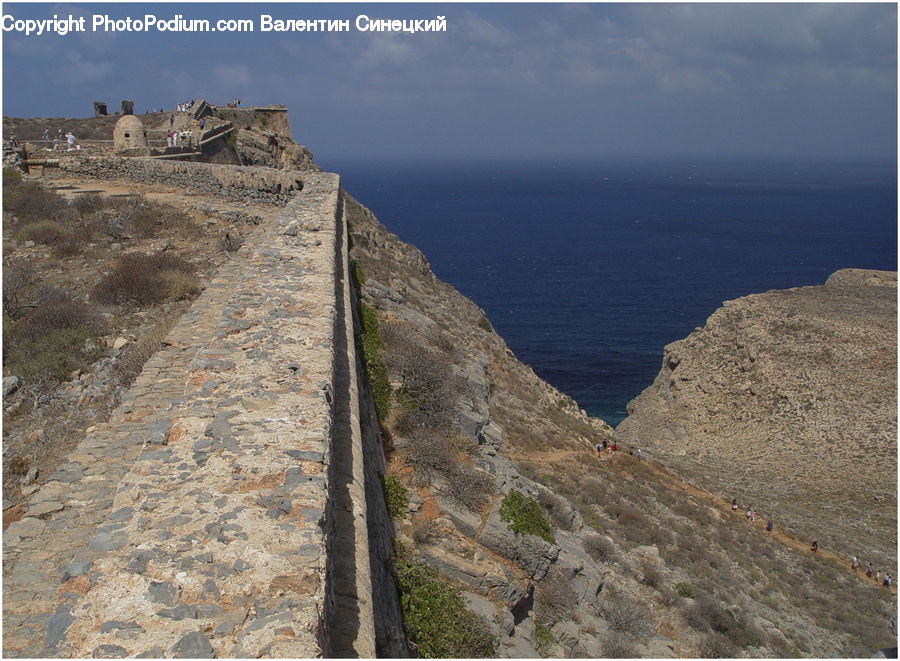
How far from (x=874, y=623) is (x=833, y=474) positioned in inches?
532

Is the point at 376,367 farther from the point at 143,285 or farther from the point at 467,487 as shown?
the point at 143,285

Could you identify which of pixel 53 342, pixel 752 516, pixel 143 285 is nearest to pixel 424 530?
pixel 53 342

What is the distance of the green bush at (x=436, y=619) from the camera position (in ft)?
22.1

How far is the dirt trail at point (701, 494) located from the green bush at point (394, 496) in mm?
7119

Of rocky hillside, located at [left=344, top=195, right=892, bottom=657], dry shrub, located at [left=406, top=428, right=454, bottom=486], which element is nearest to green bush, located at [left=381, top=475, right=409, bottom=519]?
rocky hillside, located at [left=344, top=195, right=892, bottom=657]

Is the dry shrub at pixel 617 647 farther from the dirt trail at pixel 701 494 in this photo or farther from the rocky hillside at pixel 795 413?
the rocky hillside at pixel 795 413

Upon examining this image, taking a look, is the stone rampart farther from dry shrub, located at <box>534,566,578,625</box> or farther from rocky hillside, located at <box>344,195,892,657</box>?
dry shrub, located at <box>534,566,578,625</box>

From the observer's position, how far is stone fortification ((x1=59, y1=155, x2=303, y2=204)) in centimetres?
1886

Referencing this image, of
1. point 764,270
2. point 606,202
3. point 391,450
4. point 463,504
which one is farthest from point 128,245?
point 606,202

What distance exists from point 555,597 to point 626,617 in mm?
1427

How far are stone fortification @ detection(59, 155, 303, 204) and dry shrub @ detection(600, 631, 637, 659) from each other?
549 inches

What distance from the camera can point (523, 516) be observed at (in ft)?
32.4

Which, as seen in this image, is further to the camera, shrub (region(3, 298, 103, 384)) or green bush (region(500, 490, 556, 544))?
green bush (region(500, 490, 556, 544))

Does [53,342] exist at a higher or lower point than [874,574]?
higher
